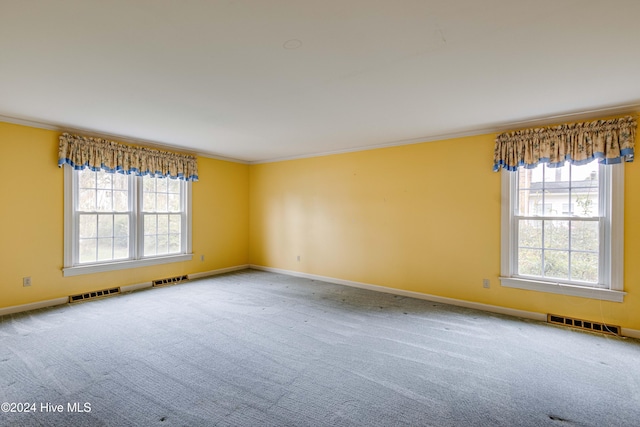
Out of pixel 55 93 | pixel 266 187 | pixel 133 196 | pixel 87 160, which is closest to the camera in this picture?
pixel 55 93

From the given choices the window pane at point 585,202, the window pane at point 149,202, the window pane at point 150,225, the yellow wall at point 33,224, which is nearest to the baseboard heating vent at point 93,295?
the yellow wall at point 33,224

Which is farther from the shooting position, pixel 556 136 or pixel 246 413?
pixel 556 136

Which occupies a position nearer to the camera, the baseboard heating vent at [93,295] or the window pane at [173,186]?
the baseboard heating vent at [93,295]

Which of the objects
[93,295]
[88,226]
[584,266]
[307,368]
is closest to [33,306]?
[93,295]

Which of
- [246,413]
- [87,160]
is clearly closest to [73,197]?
[87,160]

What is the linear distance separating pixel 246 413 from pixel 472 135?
4.07 meters

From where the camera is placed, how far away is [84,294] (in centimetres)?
432

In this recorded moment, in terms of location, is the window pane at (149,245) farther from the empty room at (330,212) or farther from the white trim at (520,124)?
the white trim at (520,124)

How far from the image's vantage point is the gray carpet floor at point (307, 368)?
6.48 ft

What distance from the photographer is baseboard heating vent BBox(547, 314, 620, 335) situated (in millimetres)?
3252

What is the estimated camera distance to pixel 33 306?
3.88m

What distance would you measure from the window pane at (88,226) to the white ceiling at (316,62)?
133 cm

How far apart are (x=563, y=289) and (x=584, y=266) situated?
1.14 ft

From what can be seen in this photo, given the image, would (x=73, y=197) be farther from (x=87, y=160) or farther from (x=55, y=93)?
(x=55, y=93)
